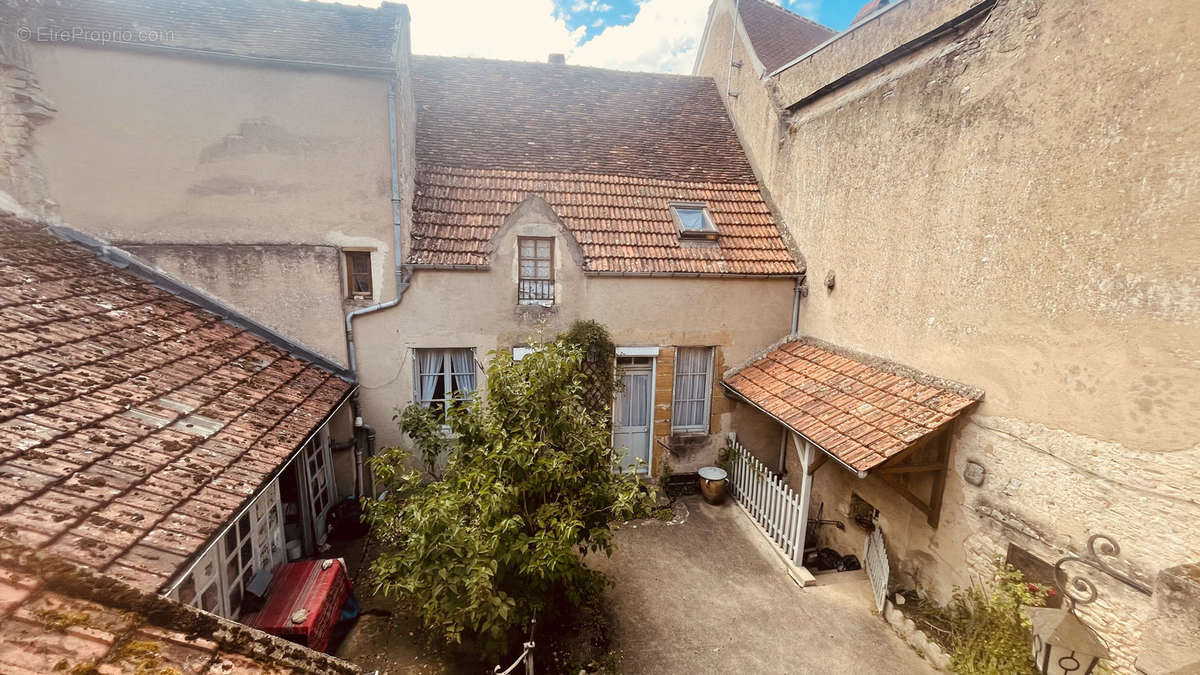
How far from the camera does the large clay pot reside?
926 cm

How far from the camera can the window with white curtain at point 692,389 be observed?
963 centimetres

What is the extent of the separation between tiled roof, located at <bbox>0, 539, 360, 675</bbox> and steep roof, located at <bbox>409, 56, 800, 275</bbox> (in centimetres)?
664

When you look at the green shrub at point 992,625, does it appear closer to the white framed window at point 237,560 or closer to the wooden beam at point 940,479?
the wooden beam at point 940,479

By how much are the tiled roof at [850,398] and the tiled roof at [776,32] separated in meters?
6.71

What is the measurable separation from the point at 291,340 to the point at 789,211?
30.4 feet

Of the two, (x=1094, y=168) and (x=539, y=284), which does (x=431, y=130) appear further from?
(x=1094, y=168)

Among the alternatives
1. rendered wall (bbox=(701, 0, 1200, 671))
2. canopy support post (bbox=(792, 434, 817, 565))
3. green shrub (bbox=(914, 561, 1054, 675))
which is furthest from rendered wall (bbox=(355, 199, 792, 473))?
green shrub (bbox=(914, 561, 1054, 675))

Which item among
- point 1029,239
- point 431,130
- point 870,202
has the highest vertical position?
point 431,130

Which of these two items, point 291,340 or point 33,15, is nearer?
point 33,15

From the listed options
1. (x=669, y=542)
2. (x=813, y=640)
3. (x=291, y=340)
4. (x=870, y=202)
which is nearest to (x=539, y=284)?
(x=291, y=340)

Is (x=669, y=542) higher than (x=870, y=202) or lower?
lower

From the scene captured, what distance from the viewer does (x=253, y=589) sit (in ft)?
17.6

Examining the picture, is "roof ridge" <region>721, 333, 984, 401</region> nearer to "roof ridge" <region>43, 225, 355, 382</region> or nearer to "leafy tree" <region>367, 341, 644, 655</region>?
"leafy tree" <region>367, 341, 644, 655</region>
